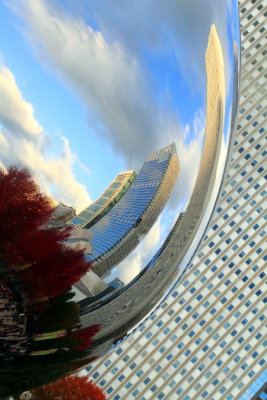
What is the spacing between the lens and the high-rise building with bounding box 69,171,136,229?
1043 mm

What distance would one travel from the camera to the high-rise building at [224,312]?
41.3 m

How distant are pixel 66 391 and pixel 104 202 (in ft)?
75.1

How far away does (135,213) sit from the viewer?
44.4 inches

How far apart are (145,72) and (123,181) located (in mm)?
265

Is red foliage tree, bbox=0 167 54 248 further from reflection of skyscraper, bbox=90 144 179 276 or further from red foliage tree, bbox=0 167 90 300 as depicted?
reflection of skyscraper, bbox=90 144 179 276

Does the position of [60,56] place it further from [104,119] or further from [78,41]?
[104,119]

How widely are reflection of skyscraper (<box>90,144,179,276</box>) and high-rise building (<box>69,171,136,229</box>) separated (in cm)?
1

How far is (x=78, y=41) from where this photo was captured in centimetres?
97

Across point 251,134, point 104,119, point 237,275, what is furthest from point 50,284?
point 251,134

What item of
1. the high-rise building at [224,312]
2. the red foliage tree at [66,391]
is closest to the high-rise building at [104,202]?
the red foliage tree at [66,391]

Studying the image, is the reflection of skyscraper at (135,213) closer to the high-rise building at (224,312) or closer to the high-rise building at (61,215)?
the high-rise building at (61,215)

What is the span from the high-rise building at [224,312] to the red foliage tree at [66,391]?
1434cm

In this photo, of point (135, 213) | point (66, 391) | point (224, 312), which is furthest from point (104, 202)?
point (224, 312)

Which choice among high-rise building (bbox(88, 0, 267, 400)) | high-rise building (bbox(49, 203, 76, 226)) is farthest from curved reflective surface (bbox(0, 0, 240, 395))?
high-rise building (bbox(88, 0, 267, 400))
